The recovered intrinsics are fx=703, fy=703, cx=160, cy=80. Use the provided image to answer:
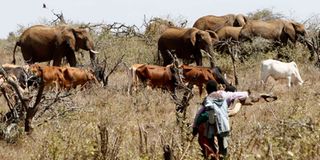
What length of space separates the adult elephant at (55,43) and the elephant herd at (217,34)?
2.65 meters

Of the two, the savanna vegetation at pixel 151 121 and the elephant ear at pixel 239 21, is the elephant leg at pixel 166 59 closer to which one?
the savanna vegetation at pixel 151 121

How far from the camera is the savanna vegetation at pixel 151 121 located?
303 inches

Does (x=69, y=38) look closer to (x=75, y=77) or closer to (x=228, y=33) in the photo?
(x=75, y=77)

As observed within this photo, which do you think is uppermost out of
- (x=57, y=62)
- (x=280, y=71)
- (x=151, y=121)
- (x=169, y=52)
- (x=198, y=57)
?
(x=169, y=52)

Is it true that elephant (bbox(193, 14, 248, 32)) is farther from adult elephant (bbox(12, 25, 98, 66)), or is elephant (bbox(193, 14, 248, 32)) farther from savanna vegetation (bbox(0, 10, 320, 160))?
adult elephant (bbox(12, 25, 98, 66))

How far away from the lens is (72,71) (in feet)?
58.4

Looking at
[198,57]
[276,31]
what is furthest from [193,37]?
[276,31]

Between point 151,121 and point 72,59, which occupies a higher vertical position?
point 151,121

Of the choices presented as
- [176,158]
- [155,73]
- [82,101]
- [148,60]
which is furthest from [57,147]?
[148,60]

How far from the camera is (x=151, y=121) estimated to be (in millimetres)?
13312

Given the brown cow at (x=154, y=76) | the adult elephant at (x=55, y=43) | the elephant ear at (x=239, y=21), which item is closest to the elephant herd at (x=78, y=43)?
the adult elephant at (x=55, y=43)

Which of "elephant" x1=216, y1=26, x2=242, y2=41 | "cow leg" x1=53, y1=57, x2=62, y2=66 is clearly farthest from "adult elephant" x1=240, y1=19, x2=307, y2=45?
"cow leg" x1=53, y1=57, x2=62, y2=66

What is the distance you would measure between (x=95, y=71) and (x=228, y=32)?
7990 mm

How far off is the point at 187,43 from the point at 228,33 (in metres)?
3.91
